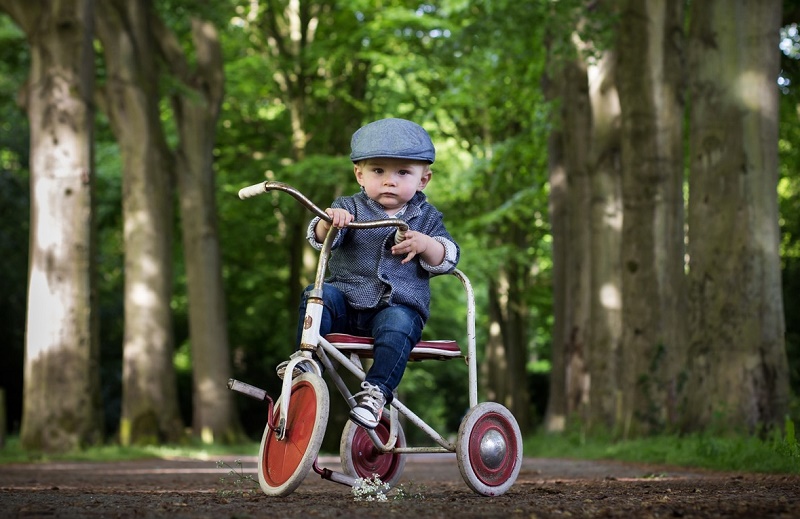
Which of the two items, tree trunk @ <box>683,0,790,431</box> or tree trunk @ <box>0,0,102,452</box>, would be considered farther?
tree trunk @ <box>0,0,102,452</box>

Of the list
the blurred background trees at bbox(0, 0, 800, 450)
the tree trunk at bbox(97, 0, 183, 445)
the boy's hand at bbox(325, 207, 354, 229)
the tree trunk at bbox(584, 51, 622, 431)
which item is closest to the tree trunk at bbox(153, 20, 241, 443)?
the blurred background trees at bbox(0, 0, 800, 450)

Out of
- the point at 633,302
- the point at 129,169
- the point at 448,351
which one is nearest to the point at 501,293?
the point at 129,169

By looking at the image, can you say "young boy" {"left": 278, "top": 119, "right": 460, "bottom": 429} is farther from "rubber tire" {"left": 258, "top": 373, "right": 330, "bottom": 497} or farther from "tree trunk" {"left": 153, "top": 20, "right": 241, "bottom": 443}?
"tree trunk" {"left": 153, "top": 20, "right": 241, "bottom": 443}

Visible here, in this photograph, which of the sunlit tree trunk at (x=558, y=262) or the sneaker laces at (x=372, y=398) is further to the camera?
the sunlit tree trunk at (x=558, y=262)

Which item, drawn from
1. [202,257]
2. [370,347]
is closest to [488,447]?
[370,347]

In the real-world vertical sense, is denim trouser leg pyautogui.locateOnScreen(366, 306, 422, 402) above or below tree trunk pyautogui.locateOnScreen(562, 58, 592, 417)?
below

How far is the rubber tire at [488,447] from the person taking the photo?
611cm

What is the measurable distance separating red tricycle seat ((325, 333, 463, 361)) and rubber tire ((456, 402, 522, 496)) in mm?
316

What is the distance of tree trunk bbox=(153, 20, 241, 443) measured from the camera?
22.7m

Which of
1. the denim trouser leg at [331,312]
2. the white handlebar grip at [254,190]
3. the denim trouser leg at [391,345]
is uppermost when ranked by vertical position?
the white handlebar grip at [254,190]

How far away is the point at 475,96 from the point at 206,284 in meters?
8.70

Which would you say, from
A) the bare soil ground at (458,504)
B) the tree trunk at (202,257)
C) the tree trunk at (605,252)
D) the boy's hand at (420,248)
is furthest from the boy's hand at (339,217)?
the tree trunk at (202,257)

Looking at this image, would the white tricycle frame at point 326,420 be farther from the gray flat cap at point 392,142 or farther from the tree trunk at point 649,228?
the tree trunk at point 649,228

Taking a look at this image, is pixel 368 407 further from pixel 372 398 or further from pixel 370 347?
pixel 370 347
